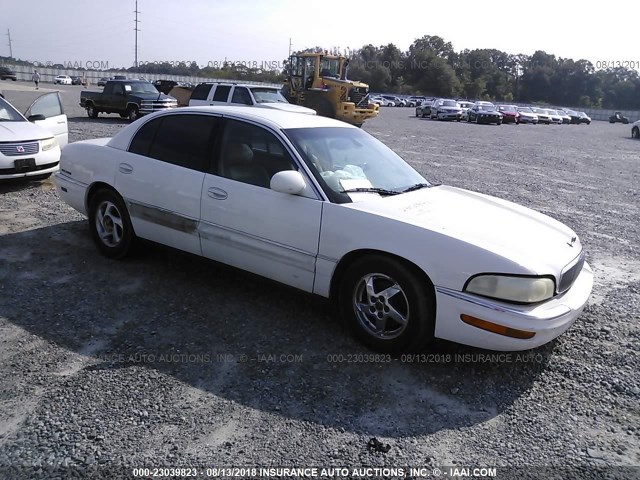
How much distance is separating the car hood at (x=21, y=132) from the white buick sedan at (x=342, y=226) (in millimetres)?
3166

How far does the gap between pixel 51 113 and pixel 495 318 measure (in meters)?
9.05

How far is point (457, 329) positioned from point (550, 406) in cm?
71

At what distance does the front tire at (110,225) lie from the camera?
505 cm

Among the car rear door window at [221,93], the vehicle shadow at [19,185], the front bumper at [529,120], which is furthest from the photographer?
the front bumper at [529,120]

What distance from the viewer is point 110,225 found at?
206 inches

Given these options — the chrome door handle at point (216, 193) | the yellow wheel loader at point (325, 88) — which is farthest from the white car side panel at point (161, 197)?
the yellow wheel loader at point (325, 88)

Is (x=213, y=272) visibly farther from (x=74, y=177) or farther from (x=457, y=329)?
(x=457, y=329)

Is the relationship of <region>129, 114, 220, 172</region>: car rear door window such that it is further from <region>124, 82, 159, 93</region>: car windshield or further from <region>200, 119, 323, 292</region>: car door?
<region>124, 82, 159, 93</region>: car windshield

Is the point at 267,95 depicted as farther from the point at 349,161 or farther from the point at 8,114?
the point at 349,161

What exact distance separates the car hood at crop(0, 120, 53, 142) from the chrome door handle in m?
4.86

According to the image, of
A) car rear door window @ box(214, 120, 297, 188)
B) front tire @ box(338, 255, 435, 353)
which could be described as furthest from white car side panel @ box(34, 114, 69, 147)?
front tire @ box(338, 255, 435, 353)

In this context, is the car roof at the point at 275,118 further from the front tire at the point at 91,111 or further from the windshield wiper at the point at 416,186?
the front tire at the point at 91,111

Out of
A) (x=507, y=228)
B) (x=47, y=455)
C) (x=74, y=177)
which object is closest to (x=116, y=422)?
(x=47, y=455)

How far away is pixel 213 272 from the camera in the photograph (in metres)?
5.08
